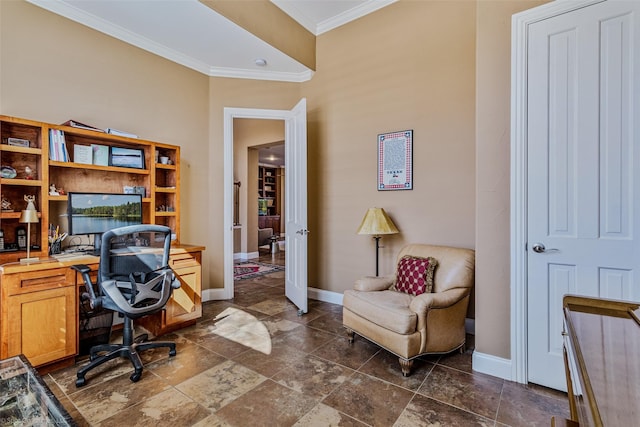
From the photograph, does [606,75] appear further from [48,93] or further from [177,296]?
[48,93]

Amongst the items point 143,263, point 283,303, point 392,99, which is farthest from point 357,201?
point 143,263

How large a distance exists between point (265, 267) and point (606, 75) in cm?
538

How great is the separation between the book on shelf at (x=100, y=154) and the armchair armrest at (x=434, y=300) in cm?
301

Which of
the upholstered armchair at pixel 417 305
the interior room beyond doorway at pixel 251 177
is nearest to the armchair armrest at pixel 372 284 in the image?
the upholstered armchair at pixel 417 305

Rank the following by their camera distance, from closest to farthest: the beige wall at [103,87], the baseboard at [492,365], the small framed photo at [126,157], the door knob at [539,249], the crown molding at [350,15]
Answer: the door knob at [539,249] < the baseboard at [492,365] < the beige wall at [103,87] < the small framed photo at [126,157] < the crown molding at [350,15]

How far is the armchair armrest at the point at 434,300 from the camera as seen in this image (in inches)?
84.0

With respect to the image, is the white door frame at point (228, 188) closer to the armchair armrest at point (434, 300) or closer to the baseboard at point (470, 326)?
the armchair armrest at point (434, 300)

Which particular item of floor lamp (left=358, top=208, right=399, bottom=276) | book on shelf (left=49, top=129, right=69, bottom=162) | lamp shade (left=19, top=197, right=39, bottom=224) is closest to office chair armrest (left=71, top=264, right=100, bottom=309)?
lamp shade (left=19, top=197, right=39, bottom=224)

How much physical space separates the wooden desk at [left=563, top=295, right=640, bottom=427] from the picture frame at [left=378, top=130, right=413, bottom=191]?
2093 millimetres

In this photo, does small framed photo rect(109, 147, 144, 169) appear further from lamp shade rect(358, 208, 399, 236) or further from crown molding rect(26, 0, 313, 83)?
lamp shade rect(358, 208, 399, 236)

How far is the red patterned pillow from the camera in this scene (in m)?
2.52

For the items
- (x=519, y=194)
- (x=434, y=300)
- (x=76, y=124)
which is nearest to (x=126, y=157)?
(x=76, y=124)

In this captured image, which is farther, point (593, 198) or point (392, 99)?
point (392, 99)

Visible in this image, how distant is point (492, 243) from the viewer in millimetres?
2117
